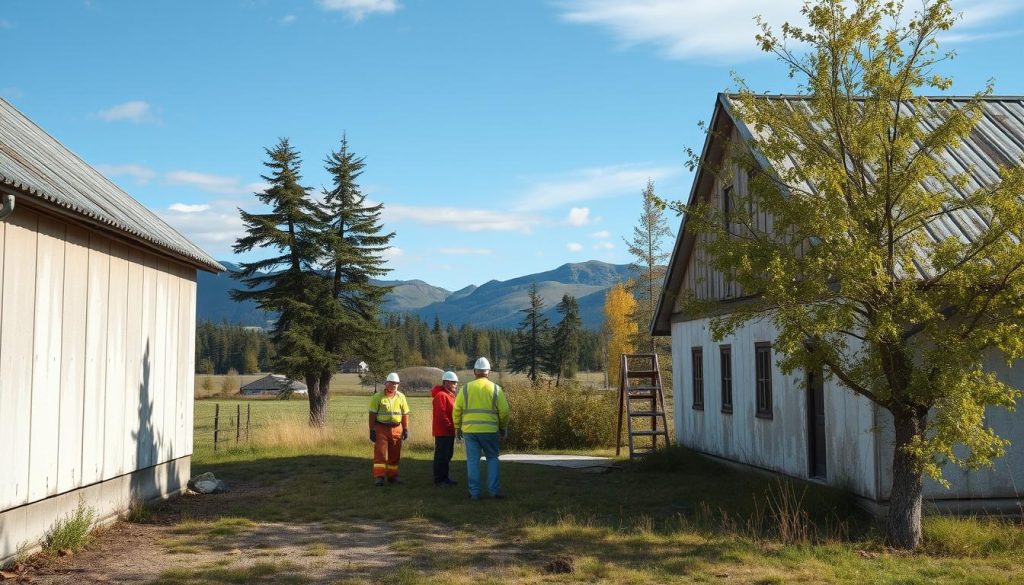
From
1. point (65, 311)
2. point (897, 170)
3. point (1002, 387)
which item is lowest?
point (1002, 387)

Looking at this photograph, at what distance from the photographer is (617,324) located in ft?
201

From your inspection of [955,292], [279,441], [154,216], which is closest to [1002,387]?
[955,292]

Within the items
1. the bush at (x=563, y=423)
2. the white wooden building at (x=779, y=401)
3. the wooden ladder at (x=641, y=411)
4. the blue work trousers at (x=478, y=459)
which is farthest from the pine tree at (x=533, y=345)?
the blue work trousers at (x=478, y=459)

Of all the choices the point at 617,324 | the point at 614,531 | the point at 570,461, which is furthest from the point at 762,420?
the point at 617,324

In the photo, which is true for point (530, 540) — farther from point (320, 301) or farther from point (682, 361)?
point (320, 301)

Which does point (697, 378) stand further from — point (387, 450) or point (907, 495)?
point (907, 495)

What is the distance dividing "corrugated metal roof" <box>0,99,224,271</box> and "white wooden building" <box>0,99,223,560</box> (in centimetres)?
4

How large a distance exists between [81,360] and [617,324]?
52609 mm

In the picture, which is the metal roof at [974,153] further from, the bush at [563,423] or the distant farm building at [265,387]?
the distant farm building at [265,387]

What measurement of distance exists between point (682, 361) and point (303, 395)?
68.4 m

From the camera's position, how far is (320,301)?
35281 millimetres

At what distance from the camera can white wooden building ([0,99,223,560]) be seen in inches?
333

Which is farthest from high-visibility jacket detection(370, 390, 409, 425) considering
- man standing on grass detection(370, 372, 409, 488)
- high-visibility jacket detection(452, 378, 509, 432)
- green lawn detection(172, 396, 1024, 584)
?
high-visibility jacket detection(452, 378, 509, 432)

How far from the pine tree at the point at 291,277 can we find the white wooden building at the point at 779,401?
17.7 meters
